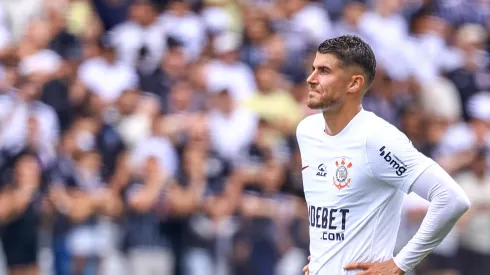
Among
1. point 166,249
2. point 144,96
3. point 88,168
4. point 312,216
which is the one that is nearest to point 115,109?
point 144,96

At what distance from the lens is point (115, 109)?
12.8 metres

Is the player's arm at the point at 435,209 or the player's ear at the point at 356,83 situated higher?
the player's ear at the point at 356,83

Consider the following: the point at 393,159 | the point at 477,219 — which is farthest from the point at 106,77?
the point at 393,159

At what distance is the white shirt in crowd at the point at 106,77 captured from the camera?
43.4 feet

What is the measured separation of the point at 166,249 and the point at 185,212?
459 mm

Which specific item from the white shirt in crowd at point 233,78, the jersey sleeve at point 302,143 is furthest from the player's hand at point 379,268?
the white shirt in crowd at point 233,78

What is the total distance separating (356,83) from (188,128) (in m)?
6.83

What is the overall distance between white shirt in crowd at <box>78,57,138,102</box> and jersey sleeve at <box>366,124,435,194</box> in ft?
26.3

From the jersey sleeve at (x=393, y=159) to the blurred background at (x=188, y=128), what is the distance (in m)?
5.87

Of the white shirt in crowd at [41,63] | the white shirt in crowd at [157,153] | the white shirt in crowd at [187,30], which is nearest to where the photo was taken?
the white shirt in crowd at [157,153]

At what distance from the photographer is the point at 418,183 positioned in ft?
17.3

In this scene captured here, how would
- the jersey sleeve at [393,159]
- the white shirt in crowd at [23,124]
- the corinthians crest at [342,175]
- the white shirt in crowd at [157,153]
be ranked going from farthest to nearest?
the white shirt in crowd at [157,153] < the white shirt in crowd at [23,124] < the corinthians crest at [342,175] < the jersey sleeve at [393,159]

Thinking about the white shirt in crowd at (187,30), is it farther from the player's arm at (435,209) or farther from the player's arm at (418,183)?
the player's arm at (435,209)

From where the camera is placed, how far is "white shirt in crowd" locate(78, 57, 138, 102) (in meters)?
13.2
